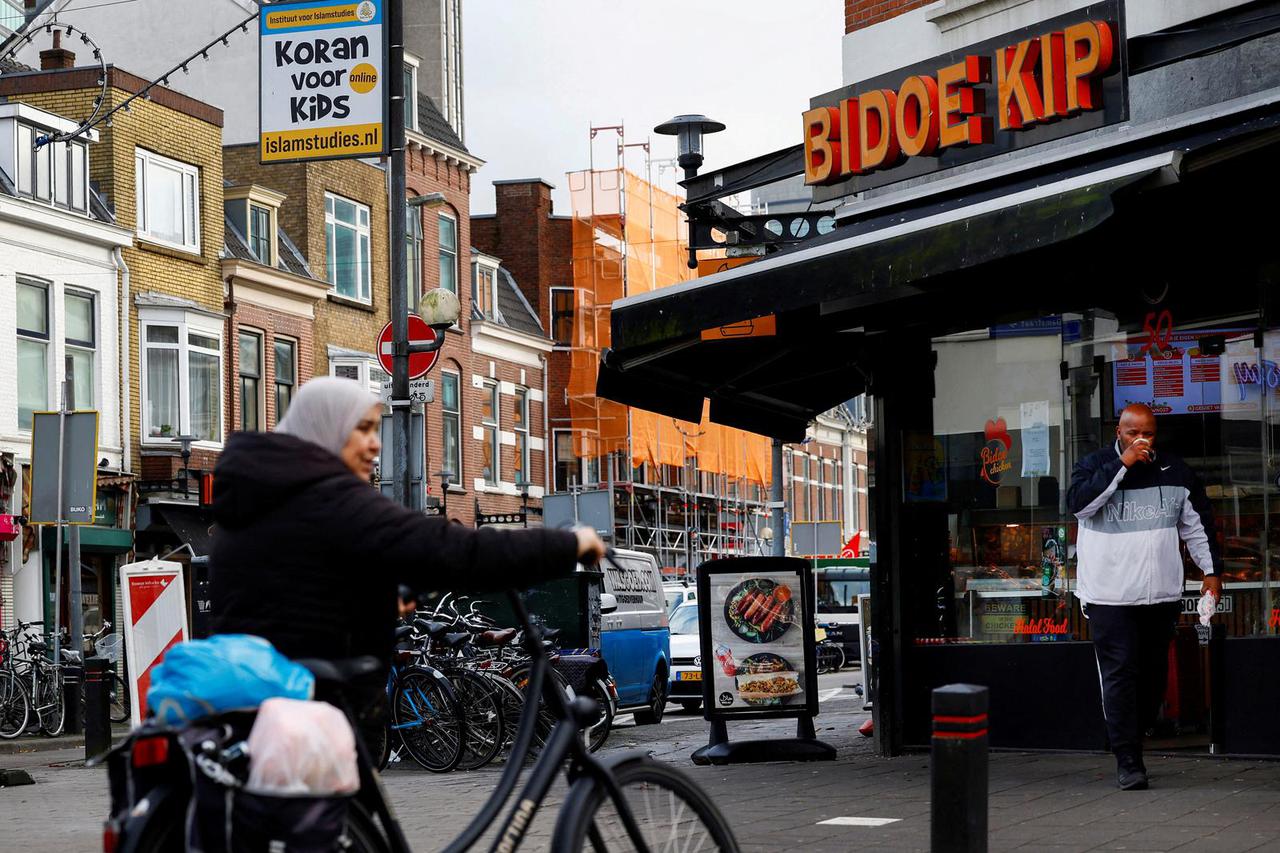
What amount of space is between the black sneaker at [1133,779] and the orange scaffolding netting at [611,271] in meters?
38.5

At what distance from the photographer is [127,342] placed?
2889 cm

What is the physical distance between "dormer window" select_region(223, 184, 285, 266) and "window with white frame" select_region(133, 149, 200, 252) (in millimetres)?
2159

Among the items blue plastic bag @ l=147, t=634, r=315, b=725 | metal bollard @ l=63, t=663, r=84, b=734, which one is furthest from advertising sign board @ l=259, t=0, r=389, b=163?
blue plastic bag @ l=147, t=634, r=315, b=725

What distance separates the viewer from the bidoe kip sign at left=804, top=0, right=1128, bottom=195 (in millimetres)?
10133

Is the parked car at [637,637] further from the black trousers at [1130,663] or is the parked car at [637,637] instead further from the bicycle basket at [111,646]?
the black trousers at [1130,663]

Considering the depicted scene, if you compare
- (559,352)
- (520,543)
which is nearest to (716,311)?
(520,543)

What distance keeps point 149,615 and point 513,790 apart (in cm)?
948

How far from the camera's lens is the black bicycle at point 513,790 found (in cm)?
384

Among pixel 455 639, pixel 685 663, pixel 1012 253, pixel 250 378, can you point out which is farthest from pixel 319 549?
pixel 250 378


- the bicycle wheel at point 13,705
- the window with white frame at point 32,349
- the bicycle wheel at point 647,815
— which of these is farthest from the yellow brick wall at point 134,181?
the bicycle wheel at point 647,815

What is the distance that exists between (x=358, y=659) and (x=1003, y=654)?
288 inches

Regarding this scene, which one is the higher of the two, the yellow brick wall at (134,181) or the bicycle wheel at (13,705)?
the yellow brick wall at (134,181)

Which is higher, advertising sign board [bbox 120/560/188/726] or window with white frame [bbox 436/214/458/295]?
window with white frame [bbox 436/214/458/295]

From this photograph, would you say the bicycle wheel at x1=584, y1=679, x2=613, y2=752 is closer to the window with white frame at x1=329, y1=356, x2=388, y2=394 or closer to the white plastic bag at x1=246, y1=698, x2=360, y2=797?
the white plastic bag at x1=246, y1=698, x2=360, y2=797
